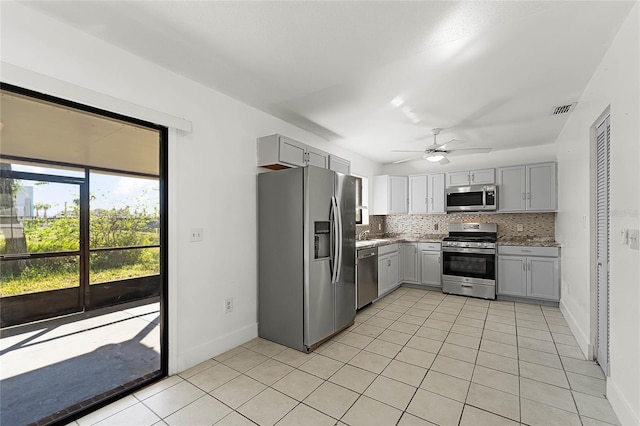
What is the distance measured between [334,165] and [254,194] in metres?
1.25

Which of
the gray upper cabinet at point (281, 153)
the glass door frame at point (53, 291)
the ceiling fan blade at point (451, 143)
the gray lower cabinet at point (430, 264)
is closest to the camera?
the glass door frame at point (53, 291)

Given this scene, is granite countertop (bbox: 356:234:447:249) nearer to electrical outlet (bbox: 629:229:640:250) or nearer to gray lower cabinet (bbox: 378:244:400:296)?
gray lower cabinet (bbox: 378:244:400:296)

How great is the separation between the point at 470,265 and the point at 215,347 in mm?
4054

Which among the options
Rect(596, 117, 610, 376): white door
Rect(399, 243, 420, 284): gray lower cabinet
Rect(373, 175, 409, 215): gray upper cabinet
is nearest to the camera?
Rect(596, 117, 610, 376): white door

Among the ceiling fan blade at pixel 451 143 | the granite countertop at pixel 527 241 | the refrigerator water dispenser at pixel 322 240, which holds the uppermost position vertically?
the ceiling fan blade at pixel 451 143

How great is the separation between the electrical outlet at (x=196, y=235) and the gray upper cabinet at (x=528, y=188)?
471cm

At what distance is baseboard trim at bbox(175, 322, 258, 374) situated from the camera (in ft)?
8.20

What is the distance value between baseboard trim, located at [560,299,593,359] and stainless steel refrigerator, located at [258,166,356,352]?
225 cm

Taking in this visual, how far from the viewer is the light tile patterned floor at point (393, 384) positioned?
1888mm

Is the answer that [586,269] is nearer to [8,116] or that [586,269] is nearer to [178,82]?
[178,82]

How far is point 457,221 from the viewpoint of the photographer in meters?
5.46

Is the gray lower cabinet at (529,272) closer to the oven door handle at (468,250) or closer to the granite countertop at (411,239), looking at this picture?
the oven door handle at (468,250)

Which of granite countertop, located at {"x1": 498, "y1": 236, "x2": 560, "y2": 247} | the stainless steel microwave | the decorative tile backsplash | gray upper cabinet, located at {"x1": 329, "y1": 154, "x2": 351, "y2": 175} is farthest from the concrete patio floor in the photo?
granite countertop, located at {"x1": 498, "y1": 236, "x2": 560, "y2": 247}

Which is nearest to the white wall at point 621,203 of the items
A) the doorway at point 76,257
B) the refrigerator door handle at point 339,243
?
the refrigerator door handle at point 339,243
